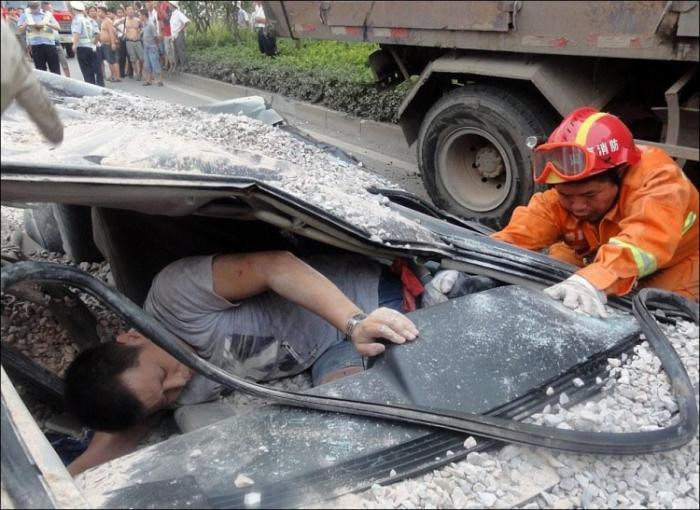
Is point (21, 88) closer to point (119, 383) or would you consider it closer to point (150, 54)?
point (119, 383)

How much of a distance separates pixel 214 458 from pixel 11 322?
5.84 feet

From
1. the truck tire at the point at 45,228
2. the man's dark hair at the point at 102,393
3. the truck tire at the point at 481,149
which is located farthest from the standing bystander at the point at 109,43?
the man's dark hair at the point at 102,393

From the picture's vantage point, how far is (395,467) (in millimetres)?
1506

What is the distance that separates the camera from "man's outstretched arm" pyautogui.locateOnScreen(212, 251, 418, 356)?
191 cm

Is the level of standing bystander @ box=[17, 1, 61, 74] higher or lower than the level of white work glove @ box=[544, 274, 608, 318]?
higher

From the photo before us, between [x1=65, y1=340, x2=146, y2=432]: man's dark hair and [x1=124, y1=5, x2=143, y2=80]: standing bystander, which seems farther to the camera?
[x1=124, y1=5, x2=143, y2=80]: standing bystander

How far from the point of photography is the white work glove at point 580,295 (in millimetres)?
1989

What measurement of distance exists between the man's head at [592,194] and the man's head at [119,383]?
1704 millimetres

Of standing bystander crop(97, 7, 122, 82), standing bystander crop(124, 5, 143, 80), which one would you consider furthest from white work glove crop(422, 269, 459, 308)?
standing bystander crop(97, 7, 122, 82)

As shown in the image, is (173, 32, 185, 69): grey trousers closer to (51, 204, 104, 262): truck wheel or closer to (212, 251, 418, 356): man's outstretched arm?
(51, 204, 104, 262): truck wheel

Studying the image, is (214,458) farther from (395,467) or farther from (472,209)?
(472,209)

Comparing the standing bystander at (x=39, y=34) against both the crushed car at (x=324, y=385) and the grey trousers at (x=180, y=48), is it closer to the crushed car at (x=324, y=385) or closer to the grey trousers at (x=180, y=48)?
the grey trousers at (x=180, y=48)

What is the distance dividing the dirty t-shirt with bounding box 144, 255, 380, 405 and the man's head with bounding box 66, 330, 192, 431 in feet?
0.51

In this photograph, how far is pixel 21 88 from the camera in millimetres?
1251
